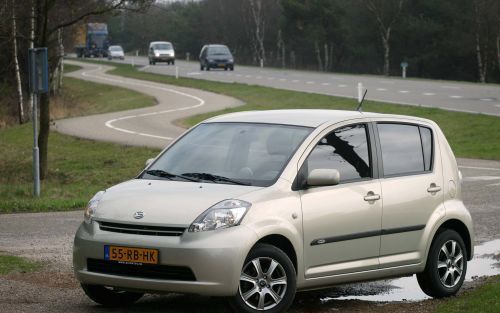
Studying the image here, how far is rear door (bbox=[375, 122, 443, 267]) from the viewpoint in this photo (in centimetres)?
884

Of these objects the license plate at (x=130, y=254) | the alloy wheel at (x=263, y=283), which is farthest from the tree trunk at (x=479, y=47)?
the license plate at (x=130, y=254)

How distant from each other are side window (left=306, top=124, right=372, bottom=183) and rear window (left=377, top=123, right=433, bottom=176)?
8.4 inches

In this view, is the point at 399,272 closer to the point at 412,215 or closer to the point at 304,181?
the point at 412,215

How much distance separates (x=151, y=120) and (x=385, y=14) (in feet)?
181

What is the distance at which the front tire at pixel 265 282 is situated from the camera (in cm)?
768

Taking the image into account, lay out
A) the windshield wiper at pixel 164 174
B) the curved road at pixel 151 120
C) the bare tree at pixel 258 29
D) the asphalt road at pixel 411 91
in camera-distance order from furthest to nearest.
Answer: the bare tree at pixel 258 29
the asphalt road at pixel 411 91
the curved road at pixel 151 120
the windshield wiper at pixel 164 174

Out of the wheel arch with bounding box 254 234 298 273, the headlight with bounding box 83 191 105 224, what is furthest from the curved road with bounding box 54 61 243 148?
the wheel arch with bounding box 254 234 298 273

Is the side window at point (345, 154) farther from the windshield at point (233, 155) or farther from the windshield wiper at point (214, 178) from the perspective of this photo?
the windshield wiper at point (214, 178)

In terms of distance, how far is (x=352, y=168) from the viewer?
345 inches

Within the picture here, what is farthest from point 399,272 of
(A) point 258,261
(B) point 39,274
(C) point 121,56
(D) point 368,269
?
(C) point 121,56

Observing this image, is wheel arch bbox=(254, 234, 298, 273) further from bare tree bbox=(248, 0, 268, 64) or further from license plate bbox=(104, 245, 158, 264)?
bare tree bbox=(248, 0, 268, 64)

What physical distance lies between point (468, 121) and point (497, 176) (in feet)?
40.7

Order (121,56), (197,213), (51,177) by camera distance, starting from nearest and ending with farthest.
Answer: (197,213), (51,177), (121,56)

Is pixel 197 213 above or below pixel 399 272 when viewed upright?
above
